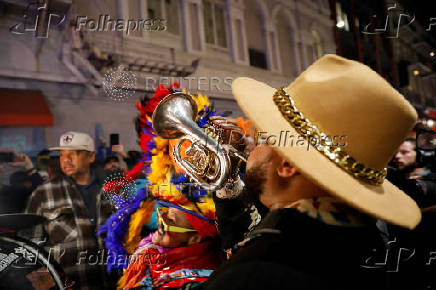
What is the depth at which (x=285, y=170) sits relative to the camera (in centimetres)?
88

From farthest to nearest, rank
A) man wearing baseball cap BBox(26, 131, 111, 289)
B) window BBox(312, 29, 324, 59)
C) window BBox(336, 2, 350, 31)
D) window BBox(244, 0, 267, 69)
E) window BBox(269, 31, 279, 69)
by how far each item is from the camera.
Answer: window BBox(312, 29, 324, 59) → window BBox(336, 2, 350, 31) → window BBox(269, 31, 279, 69) → window BBox(244, 0, 267, 69) → man wearing baseball cap BBox(26, 131, 111, 289)

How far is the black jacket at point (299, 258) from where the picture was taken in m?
0.63

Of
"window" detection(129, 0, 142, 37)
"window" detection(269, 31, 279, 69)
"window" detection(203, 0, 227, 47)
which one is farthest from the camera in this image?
"window" detection(269, 31, 279, 69)

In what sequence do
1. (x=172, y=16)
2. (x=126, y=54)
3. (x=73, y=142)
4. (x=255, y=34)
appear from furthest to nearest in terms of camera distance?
(x=255, y=34), (x=172, y=16), (x=126, y=54), (x=73, y=142)

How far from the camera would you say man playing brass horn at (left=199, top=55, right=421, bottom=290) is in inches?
26.2

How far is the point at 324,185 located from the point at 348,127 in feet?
0.67

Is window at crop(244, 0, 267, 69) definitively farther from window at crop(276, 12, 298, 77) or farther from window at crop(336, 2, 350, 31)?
window at crop(336, 2, 350, 31)

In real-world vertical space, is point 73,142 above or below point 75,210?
above

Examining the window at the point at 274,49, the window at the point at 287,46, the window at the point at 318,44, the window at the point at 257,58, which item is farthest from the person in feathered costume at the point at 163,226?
the window at the point at 318,44

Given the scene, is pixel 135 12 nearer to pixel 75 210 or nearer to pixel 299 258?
pixel 75 210

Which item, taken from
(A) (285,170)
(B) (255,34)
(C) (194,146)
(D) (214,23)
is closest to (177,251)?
(C) (194,146)

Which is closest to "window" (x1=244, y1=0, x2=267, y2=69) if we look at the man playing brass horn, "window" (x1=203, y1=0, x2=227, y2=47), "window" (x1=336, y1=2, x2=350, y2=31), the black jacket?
"window" (x1=203, y1=0, x2=227, y2=47)

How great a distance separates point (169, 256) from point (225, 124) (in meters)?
0.80

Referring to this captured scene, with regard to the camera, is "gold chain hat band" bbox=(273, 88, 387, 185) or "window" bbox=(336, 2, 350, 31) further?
"window" bbox=(336, 2, 350, 31)
